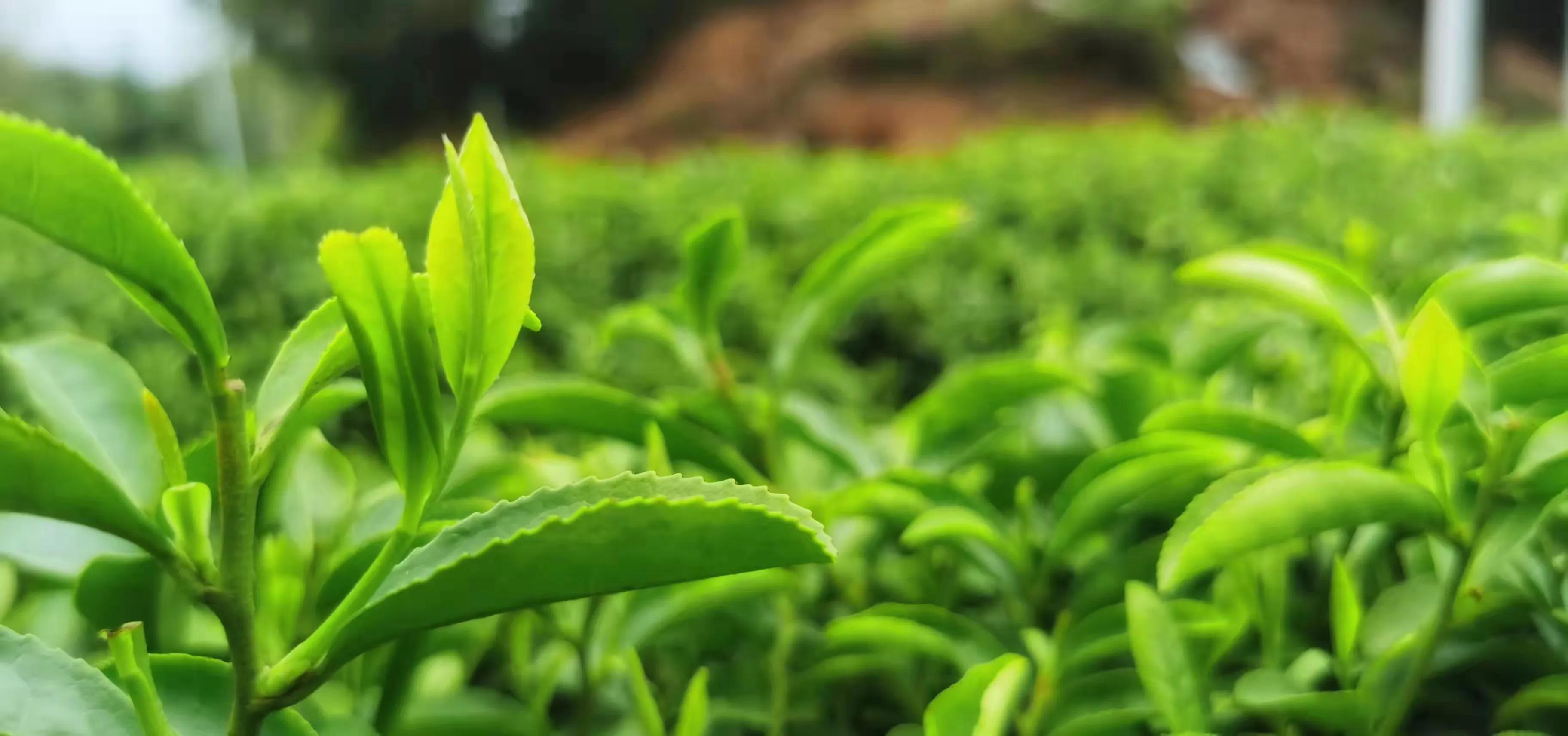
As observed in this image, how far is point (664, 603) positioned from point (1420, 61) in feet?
38.6

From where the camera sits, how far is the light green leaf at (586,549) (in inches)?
14.2

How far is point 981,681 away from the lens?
1.52ft

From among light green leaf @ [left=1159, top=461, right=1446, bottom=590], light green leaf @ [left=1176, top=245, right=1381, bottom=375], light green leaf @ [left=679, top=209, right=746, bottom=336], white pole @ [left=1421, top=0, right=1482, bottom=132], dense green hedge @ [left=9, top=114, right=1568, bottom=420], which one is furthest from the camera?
white pole @ [left=1421, top=0, right=1482, bottom=132]

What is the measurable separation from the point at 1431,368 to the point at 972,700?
9.8 inches

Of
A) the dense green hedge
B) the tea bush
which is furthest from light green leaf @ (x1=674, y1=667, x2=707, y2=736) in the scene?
the dense green hedge

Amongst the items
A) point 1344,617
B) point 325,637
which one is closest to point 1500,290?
point 1344,617

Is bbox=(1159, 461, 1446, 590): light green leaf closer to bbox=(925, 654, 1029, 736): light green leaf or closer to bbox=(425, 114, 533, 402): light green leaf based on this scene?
bbox=(925, 654, 1029, 736): light green leaf

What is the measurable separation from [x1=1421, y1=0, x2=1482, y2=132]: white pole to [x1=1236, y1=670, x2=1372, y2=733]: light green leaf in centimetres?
778

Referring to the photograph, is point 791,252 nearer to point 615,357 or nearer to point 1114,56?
point 615,357

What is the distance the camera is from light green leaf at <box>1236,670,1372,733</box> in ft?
1.63

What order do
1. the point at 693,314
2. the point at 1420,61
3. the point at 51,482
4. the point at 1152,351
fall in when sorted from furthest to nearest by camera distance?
the point at 1420,61, the point at 1152,351, the point at 693,314, the point at 51,482

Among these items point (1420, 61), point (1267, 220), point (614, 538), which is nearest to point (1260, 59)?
point (1420, 61)

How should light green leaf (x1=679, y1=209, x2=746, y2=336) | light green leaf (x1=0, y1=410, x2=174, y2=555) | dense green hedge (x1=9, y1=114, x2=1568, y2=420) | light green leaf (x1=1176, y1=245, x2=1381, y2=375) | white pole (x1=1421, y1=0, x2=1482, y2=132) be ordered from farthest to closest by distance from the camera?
white pole (x1=1421, y1=0, x2=1482, y2=132) → dense green hedge (x1=9, y1=114, x2=1568, y2=420) → light green leaf (x1=679, y1=209, x2=746, y2=336) → light green leaf (x1=1176, y1=245, x2=1381, y2=375) → light green leaf (x1=0, y1=410, x2=174, y2=555)

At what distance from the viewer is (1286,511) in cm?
46
